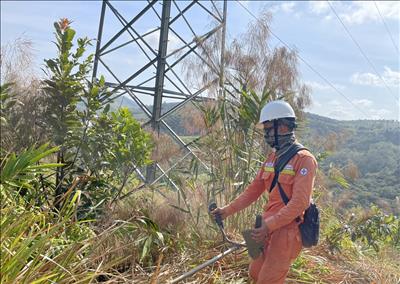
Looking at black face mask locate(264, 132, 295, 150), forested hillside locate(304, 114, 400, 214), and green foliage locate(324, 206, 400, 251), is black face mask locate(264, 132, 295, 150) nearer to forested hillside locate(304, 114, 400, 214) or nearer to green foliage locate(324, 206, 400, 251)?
green foliage locate(324, 206, 400, 251)

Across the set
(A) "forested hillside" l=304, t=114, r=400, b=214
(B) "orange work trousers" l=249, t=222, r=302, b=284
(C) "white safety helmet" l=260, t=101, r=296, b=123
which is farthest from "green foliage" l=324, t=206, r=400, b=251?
(C) "white safety helmet" l=260, t=101, r=296, b=123

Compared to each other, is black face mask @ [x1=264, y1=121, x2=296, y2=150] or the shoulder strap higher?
black face mask @ [x1=264, y1=121, x2=296, y2=150]

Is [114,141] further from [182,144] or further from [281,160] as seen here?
[281,160]

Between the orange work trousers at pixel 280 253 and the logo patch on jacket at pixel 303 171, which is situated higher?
the logo patch on jacket at pixel 303 171

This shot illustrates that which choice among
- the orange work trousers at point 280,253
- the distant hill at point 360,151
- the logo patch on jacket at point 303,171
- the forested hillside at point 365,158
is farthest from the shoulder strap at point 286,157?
the forested hillside at point 365,158

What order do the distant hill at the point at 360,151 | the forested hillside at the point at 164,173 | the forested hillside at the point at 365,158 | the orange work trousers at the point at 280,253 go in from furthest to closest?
the forested hillside at the point at 365,158, the distant hill at the point at 360,151, the forested hillside at the point at 164,173, the orange work trousers at the point at 280,253

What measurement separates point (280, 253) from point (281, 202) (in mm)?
385

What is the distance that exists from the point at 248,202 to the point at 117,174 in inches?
75.3

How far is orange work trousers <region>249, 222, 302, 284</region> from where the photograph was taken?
3486 mm

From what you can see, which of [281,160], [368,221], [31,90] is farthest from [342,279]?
[31,90]

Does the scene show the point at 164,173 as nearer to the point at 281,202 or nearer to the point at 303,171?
the point at 281,202

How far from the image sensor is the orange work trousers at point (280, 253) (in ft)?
11.4

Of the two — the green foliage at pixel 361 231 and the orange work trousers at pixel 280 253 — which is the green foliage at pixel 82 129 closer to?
the orange work trousers at pixel 280 253

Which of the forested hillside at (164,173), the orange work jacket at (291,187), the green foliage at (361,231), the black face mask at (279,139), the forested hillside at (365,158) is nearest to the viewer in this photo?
the orange work jacket at (291,187)
